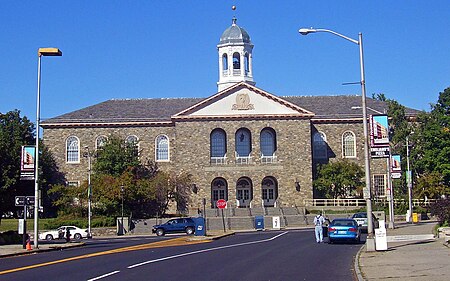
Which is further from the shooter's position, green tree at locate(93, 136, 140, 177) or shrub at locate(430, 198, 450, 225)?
green tree at locate(93, 136, 140, 177)

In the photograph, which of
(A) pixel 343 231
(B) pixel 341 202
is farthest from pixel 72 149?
(A) pixel 343 231

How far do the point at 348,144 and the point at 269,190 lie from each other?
10.8 meters

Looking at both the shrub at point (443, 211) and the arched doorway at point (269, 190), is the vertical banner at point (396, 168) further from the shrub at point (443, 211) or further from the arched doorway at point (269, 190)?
the arched doorway at point (269, 190)

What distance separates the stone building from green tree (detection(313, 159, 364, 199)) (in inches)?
65.4

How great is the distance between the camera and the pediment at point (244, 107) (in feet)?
250

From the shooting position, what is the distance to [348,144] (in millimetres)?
80938

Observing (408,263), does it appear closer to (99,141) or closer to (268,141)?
(268,141)

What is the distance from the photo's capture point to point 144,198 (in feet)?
228

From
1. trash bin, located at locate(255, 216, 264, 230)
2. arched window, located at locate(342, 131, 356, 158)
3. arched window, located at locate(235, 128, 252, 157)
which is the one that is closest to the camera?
trash bin, located at locate(255, 216, 264, 230)

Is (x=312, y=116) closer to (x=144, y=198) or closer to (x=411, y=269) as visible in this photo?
(x=144, y=198)

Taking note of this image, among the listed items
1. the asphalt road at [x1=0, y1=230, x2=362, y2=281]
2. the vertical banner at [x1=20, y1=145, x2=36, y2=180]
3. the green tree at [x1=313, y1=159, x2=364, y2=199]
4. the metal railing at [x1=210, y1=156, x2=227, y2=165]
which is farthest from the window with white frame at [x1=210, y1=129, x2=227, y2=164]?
the asphalt road at [x1=0, y1=230, x2=362, y2=281]

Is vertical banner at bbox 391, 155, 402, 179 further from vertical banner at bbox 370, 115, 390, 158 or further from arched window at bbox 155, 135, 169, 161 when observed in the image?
arched window at bbox 155, 135, 169, 161

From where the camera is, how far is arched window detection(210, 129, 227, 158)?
77562mm

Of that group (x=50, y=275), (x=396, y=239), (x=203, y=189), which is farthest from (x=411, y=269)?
(x=203, y=189)
